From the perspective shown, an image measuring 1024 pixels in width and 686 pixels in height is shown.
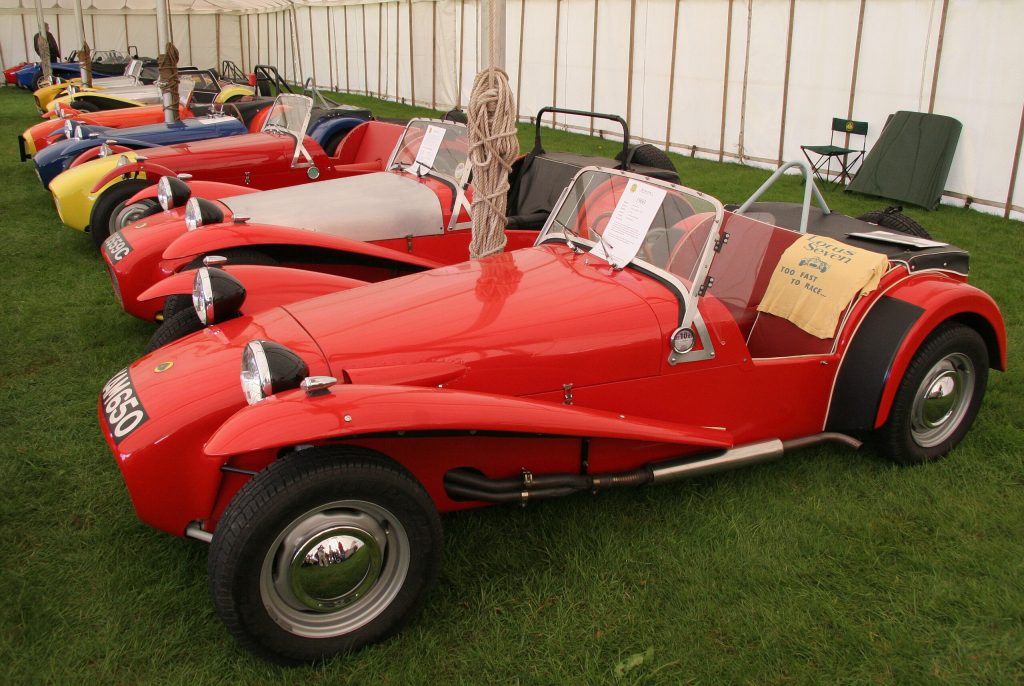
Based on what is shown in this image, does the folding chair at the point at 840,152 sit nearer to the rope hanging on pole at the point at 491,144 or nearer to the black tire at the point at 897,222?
the black tire at the point at 897,222

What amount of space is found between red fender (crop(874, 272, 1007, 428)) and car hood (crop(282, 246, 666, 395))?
3.76ft

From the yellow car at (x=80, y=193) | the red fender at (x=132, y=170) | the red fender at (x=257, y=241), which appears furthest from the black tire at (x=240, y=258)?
the yellow car at (x=80, y=193)

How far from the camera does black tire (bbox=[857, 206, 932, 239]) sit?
4578mm

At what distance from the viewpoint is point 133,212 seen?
7109 mm

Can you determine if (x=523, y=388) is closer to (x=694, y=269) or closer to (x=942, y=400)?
(x=694, y=269)

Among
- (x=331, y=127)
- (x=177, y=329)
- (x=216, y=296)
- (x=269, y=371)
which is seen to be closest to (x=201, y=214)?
(x=177, y=329)

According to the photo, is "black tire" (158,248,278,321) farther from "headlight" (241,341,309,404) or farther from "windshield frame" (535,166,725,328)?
"windshield frame" (535,166,725,328)

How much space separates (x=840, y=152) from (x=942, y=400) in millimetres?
7372

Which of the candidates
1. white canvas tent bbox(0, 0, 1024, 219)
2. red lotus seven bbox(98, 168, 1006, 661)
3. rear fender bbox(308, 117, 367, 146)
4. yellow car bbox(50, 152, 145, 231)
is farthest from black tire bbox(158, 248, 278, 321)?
white canvas tent bbox(0, 0, 1024, 219)

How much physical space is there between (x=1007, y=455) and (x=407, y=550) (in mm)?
2968

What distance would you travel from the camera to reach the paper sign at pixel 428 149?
19.5ft

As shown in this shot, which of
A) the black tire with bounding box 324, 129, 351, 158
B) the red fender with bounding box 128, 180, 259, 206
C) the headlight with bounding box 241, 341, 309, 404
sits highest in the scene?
the black tire with bounding box 324, 129, 351, 158

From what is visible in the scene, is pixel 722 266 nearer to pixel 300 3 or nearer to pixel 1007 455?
pixel 1007 455

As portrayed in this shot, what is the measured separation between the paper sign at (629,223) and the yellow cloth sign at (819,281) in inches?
29.5
